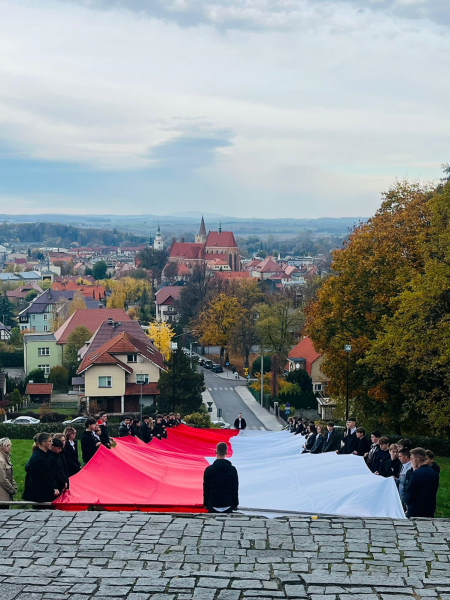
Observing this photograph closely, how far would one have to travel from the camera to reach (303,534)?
961 centimetres

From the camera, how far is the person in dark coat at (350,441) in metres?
15.5

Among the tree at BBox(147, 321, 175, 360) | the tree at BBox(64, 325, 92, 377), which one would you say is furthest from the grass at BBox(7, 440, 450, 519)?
the tree at BBox(147, 321, 175, 360)

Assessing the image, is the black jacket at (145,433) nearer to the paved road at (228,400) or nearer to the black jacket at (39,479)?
the black jacket at (39,479)

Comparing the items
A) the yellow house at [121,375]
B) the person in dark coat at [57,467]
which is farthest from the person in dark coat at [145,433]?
the yellow house at [121,375]

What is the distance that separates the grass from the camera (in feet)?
48.3

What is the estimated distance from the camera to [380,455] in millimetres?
13547

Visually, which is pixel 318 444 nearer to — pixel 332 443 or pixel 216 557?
pixel 332 443

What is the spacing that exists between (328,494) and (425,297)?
15.2m

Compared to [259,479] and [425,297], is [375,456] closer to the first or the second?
[259,479]

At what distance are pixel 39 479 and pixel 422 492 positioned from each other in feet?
18.6

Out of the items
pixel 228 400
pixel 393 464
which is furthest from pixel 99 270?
pixel 393 464

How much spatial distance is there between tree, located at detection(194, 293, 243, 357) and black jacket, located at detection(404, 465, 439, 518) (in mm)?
71261

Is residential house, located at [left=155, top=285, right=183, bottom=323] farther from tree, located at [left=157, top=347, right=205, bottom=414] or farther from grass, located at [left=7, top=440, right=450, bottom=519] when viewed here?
grass, located at [left=7, top=440, right=450, bottom=519]

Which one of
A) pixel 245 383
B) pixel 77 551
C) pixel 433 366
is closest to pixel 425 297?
pixel 433 366
